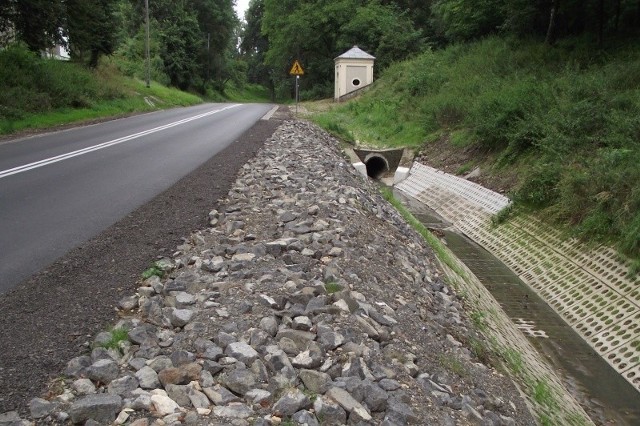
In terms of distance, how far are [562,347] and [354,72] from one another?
41.5 metres

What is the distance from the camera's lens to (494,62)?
100ft

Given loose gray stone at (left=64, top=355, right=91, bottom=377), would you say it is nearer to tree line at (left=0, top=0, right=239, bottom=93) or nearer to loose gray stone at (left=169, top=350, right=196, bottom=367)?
loose gray stone at (left=169, top=350, right=196, bottom=367)

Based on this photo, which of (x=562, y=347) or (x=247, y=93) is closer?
(x=562, y=347)

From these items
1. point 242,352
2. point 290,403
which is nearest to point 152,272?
point 242,352

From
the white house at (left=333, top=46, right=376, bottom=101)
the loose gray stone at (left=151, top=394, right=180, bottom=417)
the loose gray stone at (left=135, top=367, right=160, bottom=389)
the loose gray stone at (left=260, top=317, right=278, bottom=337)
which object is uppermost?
the loose gray stone at (left=151, top=394, right=180, bottom=417)

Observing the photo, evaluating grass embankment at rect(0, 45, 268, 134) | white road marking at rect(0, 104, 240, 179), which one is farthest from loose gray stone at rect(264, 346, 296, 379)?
grass embankment at rect(0, 45, 268, 134)

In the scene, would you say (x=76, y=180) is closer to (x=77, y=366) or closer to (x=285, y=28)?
(x=77, y=366)

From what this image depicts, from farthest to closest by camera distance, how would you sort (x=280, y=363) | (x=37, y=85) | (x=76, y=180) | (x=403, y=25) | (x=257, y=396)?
1. (x=403, y=25)
2. (x=37, y=85)
3. (x=76, y=180)
4. (x=280, y=363)
5. (x=257, y=396)

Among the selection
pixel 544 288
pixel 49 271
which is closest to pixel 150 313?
pixel 49 271

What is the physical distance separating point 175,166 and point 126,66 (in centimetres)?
3856

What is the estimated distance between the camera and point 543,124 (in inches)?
699

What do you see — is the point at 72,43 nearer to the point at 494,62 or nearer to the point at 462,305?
the point at 494,62

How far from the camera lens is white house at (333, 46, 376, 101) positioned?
48719 mm

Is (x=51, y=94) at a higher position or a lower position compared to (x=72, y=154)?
higher
